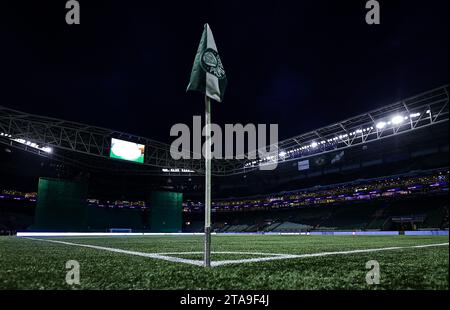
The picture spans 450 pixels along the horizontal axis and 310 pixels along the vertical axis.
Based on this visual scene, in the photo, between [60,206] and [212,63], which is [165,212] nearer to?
[60,206]

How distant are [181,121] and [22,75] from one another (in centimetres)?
1763

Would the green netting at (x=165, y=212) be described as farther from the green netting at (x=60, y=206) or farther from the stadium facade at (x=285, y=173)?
the green netting at (x=60, y=206)

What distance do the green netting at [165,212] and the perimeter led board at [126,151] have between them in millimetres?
17112

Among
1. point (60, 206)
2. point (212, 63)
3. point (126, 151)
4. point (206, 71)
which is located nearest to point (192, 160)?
point (126, 151)

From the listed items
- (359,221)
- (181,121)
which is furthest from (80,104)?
(359,221)

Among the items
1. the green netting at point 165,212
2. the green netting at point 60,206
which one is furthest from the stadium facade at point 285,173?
the green netting at point 165,212

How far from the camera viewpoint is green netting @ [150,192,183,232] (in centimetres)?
4303

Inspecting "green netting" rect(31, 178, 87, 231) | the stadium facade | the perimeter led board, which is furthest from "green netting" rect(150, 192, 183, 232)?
the perimeter led board

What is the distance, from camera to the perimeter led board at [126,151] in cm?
2645

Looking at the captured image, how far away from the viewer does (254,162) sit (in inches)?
1373

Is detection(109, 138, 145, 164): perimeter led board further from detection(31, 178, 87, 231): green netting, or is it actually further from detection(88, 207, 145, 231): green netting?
detection(88, 207, 145, 231): green netting

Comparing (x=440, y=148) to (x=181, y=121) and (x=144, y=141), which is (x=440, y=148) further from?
(x=144, y=141)

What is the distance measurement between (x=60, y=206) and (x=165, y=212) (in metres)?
14.6
